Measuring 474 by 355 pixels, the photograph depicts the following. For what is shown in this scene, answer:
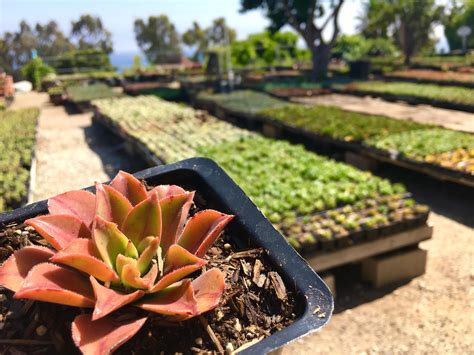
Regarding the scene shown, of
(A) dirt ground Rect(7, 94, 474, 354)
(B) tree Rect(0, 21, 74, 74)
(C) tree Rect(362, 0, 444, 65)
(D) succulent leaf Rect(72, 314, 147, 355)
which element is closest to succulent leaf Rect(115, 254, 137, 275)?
(D) succulent leaf Rect(72, 314, 147, 355)

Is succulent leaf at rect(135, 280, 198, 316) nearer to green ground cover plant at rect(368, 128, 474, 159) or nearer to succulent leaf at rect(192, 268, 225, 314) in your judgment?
succulent leaf at rect(192, 268, 225, 314)

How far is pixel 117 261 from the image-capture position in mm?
920

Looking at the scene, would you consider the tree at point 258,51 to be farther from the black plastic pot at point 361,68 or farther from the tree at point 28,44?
the tree at point 28,44

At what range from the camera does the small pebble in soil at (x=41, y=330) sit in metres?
0.87

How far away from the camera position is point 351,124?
8.15 meters

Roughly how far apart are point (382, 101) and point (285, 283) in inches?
506

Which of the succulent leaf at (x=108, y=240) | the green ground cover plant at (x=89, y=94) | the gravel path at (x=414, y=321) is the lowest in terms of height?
the gravel path at (x=414, y=321)

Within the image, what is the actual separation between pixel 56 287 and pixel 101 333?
14cm

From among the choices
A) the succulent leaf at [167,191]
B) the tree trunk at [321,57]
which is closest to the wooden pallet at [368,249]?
the succulent leaf at [167,191]

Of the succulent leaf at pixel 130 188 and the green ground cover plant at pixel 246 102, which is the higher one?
the succulent leaf at pixel 130 188

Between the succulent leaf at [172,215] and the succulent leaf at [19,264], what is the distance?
251 mm

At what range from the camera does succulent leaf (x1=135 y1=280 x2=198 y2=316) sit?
0.83 meters

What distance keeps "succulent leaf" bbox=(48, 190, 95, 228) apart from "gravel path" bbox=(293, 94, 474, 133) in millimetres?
7731

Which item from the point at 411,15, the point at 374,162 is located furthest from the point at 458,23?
the point at 374,162
